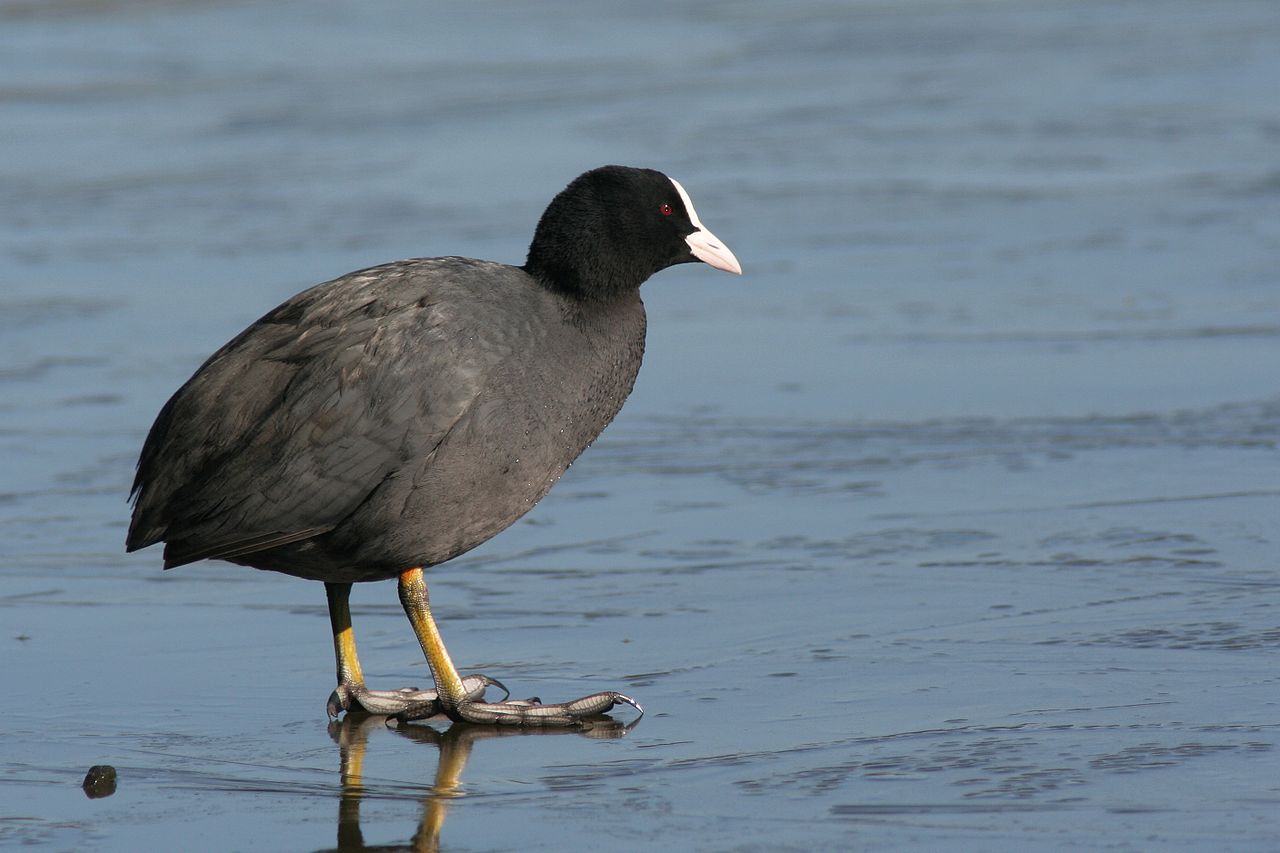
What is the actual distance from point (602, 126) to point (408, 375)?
839 centimetres

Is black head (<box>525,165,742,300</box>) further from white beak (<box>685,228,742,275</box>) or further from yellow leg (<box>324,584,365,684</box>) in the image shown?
yellow leg (<box>324,584,365,684</box>)

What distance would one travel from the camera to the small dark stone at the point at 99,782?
4.24m

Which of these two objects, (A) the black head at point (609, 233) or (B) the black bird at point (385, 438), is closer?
(B) the black bird at point (385, 438)

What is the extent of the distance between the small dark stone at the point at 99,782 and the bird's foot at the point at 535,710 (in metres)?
0.87

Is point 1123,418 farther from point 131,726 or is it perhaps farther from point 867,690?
point 131,726

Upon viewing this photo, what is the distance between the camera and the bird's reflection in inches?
156

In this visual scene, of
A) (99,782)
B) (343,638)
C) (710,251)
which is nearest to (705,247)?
(710,251)

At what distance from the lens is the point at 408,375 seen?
4.80m

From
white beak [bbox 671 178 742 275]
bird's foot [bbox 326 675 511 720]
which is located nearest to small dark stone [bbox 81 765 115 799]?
bird's foot [bbox 326 675 511 720]

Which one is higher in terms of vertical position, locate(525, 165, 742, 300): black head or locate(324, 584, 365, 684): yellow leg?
locate(525, 165, 742, 300): black head

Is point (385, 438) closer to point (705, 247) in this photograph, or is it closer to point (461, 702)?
point (461, 702)

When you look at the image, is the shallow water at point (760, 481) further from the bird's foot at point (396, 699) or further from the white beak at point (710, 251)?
the white beak at point (710, 251)

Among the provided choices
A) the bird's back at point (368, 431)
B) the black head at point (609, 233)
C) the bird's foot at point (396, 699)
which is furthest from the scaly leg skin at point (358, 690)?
the black head at point (609, 233)

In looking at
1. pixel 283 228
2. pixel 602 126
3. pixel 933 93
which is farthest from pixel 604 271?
pixel 933 93
